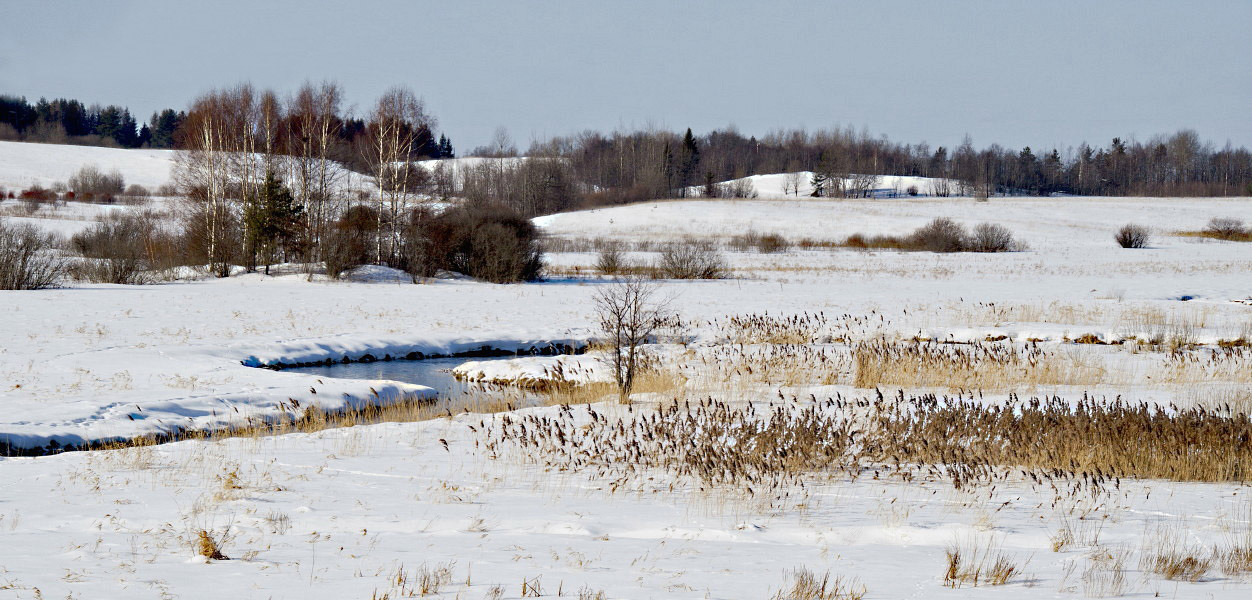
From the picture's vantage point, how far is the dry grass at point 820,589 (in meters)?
4.62

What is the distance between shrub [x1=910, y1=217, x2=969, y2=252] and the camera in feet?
192

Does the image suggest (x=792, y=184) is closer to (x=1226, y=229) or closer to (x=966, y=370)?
(x=1226, y=229)

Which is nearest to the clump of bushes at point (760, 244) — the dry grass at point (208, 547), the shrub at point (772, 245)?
the shrub at point (772, 245)

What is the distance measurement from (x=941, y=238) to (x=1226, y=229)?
89.1ft

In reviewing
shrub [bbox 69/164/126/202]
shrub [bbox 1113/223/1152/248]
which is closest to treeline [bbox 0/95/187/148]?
shrub [bbox 69/164/126/202]

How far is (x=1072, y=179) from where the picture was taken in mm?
144375

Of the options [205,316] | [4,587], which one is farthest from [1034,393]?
[205,316]

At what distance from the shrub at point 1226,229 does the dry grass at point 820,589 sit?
75.9 metres

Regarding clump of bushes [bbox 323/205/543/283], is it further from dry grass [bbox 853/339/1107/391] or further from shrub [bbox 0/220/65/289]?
dry grass [bbox 853/339/1107/391]

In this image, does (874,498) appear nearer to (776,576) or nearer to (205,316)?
(776,576)

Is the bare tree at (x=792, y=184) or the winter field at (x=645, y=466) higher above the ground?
the bare tree at (x=792, y=184)

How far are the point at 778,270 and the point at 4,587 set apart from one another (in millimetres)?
39693

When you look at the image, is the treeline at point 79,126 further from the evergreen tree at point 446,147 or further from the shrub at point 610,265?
the shrub at point 610,265

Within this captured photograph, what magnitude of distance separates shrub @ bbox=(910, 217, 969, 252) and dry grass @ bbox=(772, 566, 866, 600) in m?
57.3
